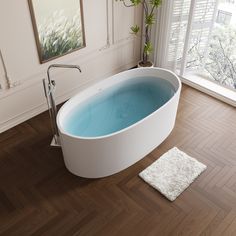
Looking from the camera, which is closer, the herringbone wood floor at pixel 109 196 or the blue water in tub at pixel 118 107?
the herringbone wood floor at pixel 109 196

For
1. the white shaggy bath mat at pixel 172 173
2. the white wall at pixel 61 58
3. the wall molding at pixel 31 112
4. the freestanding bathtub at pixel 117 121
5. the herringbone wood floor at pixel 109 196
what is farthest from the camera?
the wall molding at pixel 31 112

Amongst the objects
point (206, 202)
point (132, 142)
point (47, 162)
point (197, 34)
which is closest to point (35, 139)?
point (47, 162)

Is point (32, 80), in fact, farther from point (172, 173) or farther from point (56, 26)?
point (172, 173)

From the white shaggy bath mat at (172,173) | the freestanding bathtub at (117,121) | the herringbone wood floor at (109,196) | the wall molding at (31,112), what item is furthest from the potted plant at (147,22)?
the white shaggy bath mat at (172,173)

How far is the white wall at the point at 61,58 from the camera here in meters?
2.80

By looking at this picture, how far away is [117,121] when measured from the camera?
2.95 m

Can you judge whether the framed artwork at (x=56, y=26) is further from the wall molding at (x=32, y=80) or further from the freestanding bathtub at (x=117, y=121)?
the freestanding bathtub at (x=117, y=121)

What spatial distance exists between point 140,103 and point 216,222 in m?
1.43

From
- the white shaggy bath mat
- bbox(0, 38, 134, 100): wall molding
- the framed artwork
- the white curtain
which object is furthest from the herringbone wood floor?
the white curtain

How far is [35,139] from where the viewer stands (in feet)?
10.3

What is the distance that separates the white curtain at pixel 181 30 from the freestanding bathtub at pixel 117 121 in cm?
68

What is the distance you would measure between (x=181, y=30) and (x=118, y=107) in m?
1.38

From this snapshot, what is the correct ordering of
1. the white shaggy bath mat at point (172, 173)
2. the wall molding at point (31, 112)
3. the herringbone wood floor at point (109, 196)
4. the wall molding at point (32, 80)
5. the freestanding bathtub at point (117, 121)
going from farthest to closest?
the wall molding at point (31, 112) < the wall molding at point (32, 80) < the white shaggy bath mat at point (172, 173) < the freestanding bathtub at point (117, 121) < the herringbone wood floor at point (109, 196)

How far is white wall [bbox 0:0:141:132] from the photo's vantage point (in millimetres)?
2796
